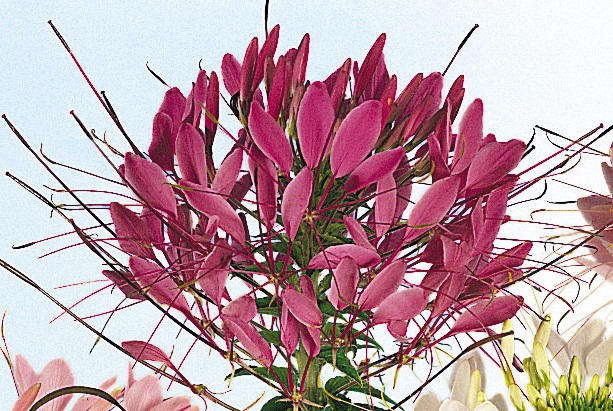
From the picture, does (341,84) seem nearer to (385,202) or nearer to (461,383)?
(385,202)

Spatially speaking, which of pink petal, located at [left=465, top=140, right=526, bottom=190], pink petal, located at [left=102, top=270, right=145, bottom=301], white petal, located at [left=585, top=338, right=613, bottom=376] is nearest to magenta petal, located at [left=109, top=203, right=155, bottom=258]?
pink petal, located at [left=102, top=270, right=145, bottom=301]

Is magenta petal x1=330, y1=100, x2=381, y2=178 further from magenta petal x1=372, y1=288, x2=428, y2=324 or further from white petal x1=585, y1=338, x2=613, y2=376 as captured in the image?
white petal x1=585, y1=338, x2=613, y2=376

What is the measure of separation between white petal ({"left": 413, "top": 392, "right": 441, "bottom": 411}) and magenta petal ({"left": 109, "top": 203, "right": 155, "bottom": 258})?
242 millimetres

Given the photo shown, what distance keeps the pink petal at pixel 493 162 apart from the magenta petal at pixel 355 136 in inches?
3.4

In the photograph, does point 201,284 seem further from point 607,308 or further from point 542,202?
point 607,308

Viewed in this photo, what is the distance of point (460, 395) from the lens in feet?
2.09

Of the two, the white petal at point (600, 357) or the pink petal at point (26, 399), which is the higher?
the white petal at point (600, 357)

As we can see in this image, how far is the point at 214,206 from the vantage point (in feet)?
1.58

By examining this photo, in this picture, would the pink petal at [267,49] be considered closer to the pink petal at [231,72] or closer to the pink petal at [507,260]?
the pink petal at [231,72]

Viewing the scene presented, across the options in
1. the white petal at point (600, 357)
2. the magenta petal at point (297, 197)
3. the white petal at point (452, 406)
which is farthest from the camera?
the white petal at point (600, 357)

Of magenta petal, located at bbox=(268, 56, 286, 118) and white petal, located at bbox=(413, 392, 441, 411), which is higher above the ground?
magenta petal, located at bbox=(268, 56, 286, 118)

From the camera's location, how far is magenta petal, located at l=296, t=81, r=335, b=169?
0.47m

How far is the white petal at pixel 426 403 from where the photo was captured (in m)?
0.60

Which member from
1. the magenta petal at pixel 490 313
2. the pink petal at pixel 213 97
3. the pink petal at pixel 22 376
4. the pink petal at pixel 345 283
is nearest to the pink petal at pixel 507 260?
the magenta petal at pixel 490 313
